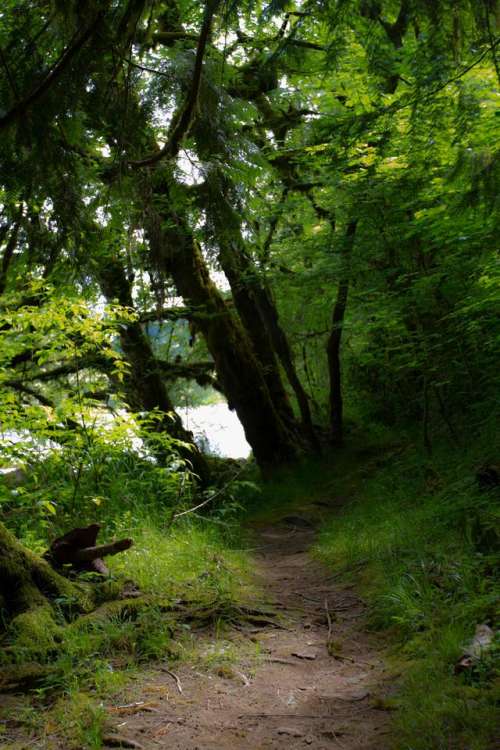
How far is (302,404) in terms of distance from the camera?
11.5 m

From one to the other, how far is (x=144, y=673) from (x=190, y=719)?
53cm

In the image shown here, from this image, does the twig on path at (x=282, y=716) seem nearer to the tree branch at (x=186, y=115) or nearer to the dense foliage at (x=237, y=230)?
the dense foliage at (x=237, y=230)

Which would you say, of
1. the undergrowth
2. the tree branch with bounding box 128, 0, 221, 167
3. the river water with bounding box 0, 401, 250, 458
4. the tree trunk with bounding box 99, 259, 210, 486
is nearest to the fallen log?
the undergrowth

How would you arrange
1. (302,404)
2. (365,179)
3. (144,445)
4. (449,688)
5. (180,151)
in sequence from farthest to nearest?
(302,404) → (365,179) → (144,445) → (180,151) → (449,688)

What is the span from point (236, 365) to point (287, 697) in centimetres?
784

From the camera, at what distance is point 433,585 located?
3.95 m

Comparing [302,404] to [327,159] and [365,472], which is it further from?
[327,159]

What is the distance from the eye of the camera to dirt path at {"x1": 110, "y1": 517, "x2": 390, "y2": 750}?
9.05 feet

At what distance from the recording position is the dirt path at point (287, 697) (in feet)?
9.05

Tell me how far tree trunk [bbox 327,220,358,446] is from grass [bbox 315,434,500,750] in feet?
10.0

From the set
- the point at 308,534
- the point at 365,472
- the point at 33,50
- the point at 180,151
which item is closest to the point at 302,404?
the point at 365,472

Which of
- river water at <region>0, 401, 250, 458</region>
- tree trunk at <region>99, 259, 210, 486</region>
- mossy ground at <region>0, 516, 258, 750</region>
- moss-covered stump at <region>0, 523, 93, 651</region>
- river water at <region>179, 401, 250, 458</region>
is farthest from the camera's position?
river water at <region>179, 401, 250, 458</region>

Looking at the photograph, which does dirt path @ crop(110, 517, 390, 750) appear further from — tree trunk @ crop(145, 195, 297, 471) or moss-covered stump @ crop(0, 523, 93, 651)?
tree trunk @ crop(145, 195, 297, 471)

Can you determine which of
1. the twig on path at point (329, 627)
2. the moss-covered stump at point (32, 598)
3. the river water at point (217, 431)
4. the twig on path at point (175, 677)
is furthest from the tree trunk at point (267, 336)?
the twig on path at point (175, 677)
